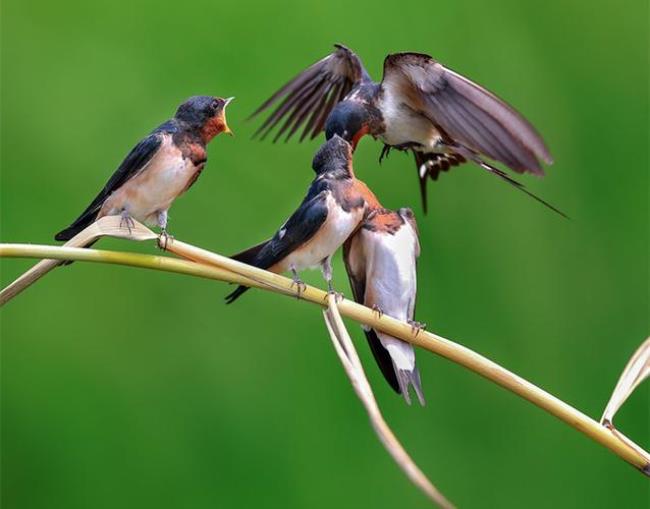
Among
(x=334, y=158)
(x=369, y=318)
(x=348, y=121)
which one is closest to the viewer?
(x=369, y=318)

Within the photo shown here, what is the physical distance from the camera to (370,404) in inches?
21.7

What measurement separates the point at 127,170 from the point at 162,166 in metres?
0.05

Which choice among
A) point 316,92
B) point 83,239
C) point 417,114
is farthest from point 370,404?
point 316,92

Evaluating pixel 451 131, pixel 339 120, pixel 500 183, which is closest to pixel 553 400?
pixel 451 131

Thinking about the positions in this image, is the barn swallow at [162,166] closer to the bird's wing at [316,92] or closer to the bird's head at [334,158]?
the bird's head at [334,158]

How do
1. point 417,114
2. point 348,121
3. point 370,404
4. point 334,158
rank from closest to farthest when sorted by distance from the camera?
A: point 370,404
point 334,158
point 348,121
point 417,114

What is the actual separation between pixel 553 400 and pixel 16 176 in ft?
4.49

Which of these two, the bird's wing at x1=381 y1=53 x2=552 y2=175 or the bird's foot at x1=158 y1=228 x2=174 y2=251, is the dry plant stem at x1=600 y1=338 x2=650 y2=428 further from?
the bird's foot at x1=158 y1=228 x2=174 y2=251

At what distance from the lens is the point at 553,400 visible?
64 centimetres

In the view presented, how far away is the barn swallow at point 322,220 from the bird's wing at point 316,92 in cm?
32

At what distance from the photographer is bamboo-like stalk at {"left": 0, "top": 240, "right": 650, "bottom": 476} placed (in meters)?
0.60

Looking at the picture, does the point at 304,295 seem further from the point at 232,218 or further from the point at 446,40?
the point at 446,40

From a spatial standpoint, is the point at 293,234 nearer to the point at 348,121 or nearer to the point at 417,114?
the point at 348,121

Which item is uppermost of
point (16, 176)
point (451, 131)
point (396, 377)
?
point (451, 131)
